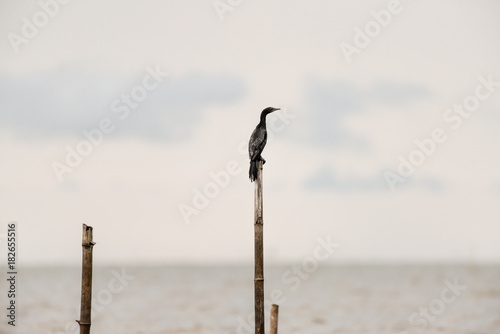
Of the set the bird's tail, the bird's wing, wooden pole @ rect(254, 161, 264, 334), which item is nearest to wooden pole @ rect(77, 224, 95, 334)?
wooden pole @ rect(254, 161, 264, 334)

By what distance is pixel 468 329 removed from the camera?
82.6ft

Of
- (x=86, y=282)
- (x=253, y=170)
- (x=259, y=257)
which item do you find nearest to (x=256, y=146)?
(x=253, y=170)

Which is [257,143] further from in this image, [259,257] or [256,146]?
[259,257]

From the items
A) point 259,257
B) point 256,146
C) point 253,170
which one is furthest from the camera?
point 256,146

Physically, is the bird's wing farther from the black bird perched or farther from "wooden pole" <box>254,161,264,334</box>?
"wooden pole" <box>254,161,264,334</box>

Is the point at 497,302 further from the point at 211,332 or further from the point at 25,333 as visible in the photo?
the point at 25,333

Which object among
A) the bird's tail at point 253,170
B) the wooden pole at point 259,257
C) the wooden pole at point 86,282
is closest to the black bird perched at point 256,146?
the bird's tail at point 253,170

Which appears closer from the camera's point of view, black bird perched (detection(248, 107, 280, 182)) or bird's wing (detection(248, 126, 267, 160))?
black bird perched (detection(248, 107, 280, 182))

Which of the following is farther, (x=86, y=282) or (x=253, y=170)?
(x=253, y=170)

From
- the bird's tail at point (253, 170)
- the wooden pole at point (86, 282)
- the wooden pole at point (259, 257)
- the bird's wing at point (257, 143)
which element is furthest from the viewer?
the bird's wing at point (257, 143)

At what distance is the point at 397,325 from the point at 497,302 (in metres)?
11.6

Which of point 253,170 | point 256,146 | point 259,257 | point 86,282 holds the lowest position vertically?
point 86,282

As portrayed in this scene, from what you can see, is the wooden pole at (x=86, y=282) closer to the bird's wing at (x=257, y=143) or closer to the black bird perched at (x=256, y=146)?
the black bird perched at (x=256, y=146)

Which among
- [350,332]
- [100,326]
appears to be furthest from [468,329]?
[100,326]
